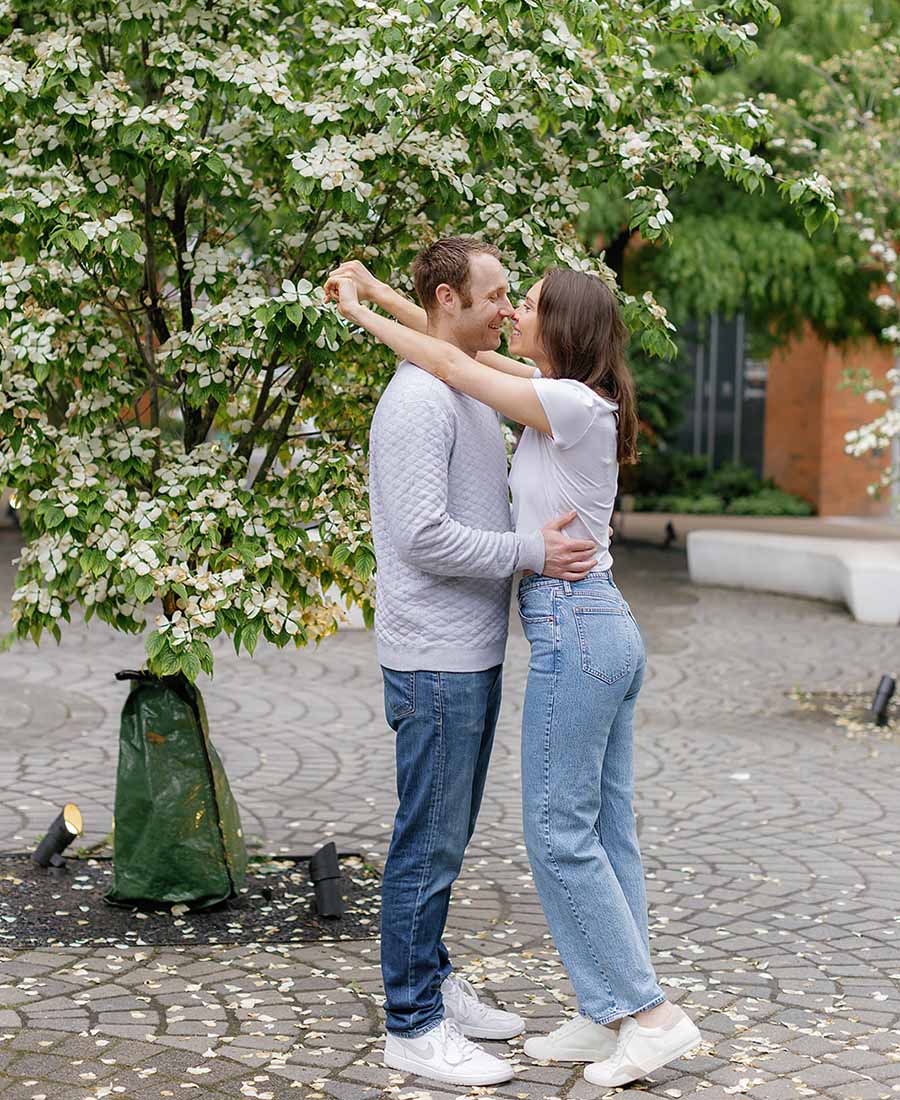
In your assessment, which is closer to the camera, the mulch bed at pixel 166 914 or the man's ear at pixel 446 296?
the man's ear at pixel 446 296

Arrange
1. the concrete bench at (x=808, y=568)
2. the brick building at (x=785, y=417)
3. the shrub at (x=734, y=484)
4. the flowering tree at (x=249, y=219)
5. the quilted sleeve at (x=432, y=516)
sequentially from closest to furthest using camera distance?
the quilted sleeve at (x=432, y=516), the flowering tree at (x=249, y=219), the concrete bench at (x=808, y=568), the brick building at (x=785, y=417), the shrub at (x=734, y=484)

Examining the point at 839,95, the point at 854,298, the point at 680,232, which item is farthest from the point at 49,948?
the point at 854,298

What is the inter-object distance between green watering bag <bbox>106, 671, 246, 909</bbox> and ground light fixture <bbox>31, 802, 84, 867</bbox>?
44 centimetres

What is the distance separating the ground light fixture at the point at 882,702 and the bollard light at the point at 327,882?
481cm

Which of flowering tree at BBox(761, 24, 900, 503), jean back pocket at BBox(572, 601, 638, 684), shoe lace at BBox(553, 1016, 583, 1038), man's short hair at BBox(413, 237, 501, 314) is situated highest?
flowering tree at BBox(761, 24, 900, 503)

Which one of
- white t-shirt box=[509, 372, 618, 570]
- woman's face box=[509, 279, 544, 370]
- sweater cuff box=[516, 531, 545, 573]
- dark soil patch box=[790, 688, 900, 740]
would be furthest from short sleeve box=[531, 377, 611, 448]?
dark soil patch box=[790, 688, 900, 740]

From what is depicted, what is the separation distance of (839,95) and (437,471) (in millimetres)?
11165

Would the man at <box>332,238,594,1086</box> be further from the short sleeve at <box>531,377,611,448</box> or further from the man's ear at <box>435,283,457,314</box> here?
the short sleeve at <box>531,377,611,448</box>

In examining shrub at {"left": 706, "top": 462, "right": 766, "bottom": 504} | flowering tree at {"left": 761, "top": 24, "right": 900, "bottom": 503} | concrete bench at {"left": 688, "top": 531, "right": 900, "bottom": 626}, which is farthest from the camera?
shrub at {"left": 706, "top": 462, "right": 766, "bottom": 504}

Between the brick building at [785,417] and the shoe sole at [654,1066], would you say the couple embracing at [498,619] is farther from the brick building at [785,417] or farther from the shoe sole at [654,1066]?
the brick building at [785,417]

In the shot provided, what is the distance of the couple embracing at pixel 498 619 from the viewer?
3.97 meters

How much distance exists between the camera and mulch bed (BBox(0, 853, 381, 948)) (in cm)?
527

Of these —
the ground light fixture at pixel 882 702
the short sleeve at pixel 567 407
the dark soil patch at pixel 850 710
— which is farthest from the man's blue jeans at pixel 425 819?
the ground light fixture at pixel 882 702

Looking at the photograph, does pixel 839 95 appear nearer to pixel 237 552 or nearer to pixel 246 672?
pixel 246 672
